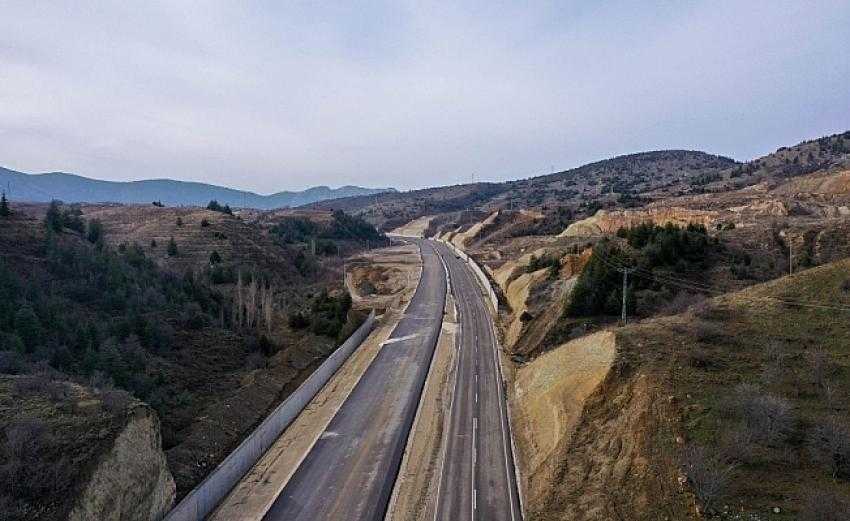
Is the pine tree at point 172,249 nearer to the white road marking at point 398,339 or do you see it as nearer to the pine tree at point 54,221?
the pine tree at point 54,221

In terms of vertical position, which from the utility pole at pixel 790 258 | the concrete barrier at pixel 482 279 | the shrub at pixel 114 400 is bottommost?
the concrete barrier at pixel 482 279

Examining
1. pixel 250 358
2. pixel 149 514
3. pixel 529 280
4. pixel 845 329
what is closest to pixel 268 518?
pixel 149 514

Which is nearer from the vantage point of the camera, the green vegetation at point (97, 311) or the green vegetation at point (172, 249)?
the green vegetation at point (97, 311)

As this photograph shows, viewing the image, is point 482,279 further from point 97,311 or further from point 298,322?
point 97,311

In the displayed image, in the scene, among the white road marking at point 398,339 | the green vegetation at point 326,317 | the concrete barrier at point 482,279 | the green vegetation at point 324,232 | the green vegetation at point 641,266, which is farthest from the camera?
the green vegetation at point 324,232

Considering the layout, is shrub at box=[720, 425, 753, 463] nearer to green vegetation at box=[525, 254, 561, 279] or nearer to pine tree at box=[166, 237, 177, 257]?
green vegetation at box=[525, 254, 561, 279]

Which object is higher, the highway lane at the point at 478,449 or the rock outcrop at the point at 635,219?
the rock outcrop at the point at 635,219

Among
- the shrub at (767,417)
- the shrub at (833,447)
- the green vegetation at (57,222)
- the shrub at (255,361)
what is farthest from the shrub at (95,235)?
the shrub at (833,447)
